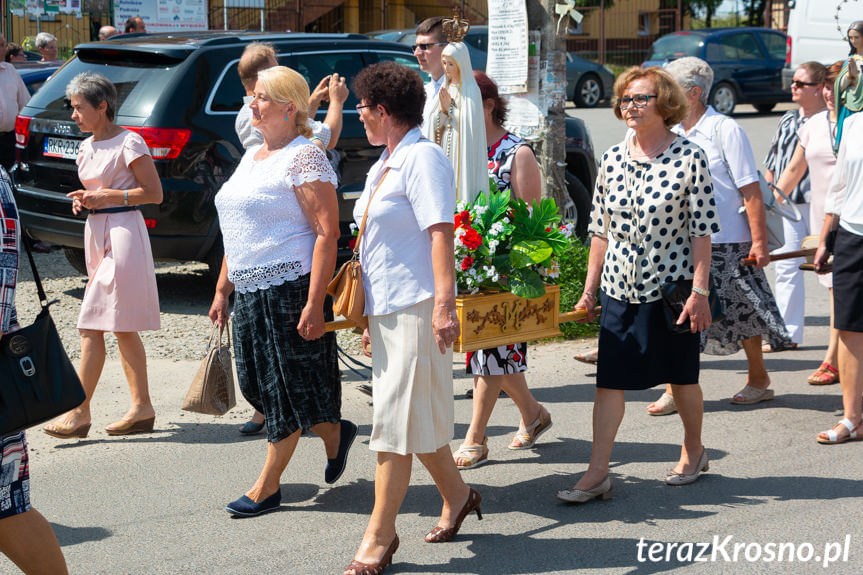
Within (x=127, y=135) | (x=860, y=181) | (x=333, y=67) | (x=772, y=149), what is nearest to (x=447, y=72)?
(x=127, y=135)

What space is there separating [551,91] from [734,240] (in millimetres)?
2748

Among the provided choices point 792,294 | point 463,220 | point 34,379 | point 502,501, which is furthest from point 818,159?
point 34,379

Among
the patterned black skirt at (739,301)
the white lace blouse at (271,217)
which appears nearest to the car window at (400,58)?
the patterned black skirt at (739,301)

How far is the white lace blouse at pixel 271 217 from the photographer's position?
4.36 meters

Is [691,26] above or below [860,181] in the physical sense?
above

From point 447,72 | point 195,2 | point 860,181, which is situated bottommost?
point 860,181

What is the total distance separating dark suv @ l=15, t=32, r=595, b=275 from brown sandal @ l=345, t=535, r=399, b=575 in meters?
4.60

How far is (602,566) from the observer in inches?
161

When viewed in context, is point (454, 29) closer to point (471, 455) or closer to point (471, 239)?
point (471, 239)

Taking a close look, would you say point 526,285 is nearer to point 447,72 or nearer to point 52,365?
point 447,72

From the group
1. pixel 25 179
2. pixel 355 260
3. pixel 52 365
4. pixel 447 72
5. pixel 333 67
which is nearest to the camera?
pixel 52 365

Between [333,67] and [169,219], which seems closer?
[169,219]

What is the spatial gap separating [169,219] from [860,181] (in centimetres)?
497

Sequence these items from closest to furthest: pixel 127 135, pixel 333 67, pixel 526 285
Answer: pixel 526 285 < pixel 127 135 < pixel 333 67
